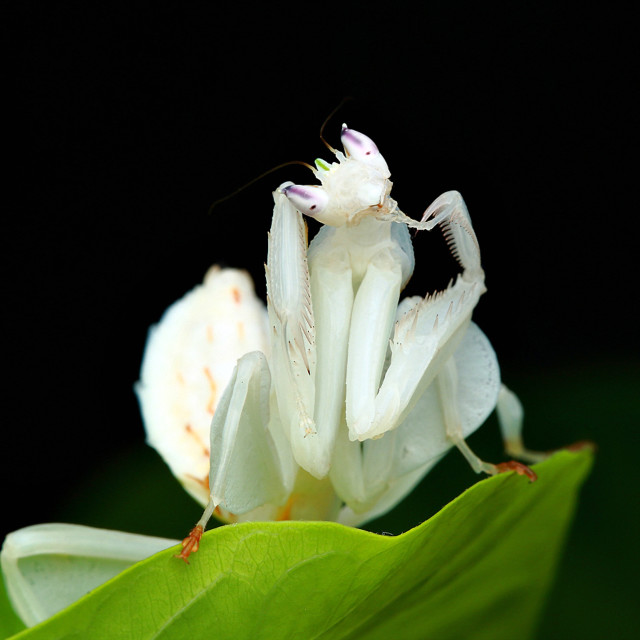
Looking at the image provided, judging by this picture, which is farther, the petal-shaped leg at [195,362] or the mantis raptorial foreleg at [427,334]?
the petal-shaped leg at [195,362]

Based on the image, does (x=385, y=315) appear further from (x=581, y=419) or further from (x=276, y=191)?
(x=581, y=419)

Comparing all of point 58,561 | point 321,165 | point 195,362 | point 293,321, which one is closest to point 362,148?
point 321,165

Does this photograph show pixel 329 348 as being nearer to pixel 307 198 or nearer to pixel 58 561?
pixel 307 198

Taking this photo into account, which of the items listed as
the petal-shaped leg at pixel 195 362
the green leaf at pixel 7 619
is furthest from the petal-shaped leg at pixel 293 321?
the green leaf at pixel 7 619

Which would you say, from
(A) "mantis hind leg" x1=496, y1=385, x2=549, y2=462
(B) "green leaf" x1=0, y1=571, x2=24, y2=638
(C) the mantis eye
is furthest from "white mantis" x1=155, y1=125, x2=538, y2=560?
(B) "green leaf" x1=0, y1=571, x2=24, y2=638

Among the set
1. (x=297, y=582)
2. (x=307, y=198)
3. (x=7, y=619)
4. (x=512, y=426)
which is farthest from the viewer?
(x=512, y=426)

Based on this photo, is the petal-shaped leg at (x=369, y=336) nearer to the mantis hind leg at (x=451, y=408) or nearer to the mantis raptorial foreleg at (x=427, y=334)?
the mantis raptorial foreleg at (x=427, y=334)
